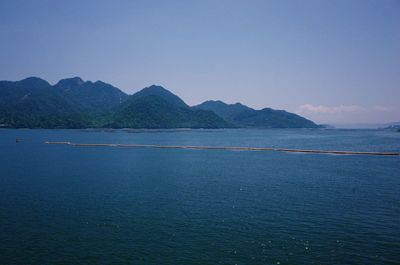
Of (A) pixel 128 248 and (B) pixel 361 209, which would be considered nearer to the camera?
(A) pixel 128 248

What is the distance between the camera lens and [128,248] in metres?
37.4

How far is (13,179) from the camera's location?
79.7 m

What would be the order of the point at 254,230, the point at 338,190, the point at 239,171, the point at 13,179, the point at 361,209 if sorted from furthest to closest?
the point at 239,171 → the point at 13,179 → the point at 338,190 → the point at 361,209 → the point at 254,230

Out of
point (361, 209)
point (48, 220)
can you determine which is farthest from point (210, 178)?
point (48, 220)

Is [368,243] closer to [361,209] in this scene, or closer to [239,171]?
[361,209]

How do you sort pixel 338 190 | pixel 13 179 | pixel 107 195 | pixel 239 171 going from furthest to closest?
pixel 239 171
pixel 13 179
pixel 338 190
pixel 107 195

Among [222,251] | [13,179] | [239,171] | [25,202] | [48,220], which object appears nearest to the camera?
[222,251]

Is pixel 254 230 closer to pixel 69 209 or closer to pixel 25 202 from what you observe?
pixel 69 209

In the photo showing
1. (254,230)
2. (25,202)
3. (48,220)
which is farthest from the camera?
(25,202)

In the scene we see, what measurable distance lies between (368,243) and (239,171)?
5844 cm

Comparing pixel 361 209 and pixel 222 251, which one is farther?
pixel 361 209

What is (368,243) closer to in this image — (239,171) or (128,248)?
(128,248)

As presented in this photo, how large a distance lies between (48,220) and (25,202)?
536 inches

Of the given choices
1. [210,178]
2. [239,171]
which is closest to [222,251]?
[210,178]
